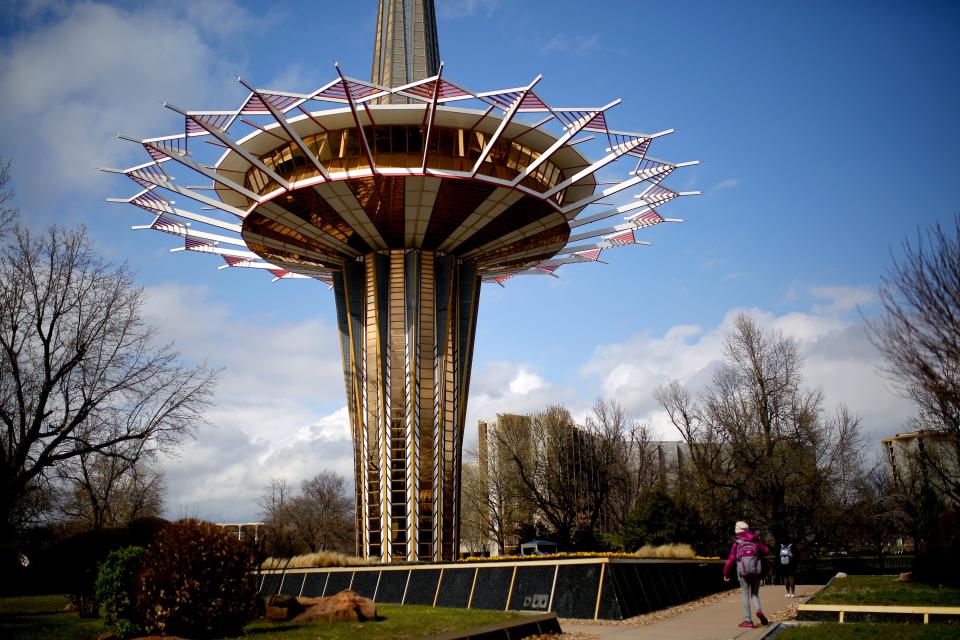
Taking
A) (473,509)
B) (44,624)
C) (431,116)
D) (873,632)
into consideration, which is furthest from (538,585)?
(473,509)

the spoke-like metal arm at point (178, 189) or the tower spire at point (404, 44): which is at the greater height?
the tower spire at point (404, 44)

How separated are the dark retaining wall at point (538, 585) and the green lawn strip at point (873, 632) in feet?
16.3

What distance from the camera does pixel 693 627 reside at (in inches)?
533

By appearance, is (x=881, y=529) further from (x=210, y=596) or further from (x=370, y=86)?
(x=210, y=596)

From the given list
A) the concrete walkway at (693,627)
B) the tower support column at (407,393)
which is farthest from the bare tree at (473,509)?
the concrete walkway at (693,627)

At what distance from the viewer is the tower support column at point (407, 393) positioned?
29156 millimetres

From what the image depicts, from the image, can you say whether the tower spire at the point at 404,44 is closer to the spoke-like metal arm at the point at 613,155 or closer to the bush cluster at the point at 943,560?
the spoke-like metal arm at the point at 613,155

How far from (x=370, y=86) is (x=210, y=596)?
14.9m

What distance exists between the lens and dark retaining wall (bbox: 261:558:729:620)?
49.9ft

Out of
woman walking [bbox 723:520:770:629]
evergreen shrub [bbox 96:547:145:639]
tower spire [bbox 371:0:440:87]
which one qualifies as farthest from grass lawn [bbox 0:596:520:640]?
tower spire [bbox 371:0:440:87]

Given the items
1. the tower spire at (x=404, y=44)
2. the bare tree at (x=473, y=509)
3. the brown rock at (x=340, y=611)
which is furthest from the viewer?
the bare tree at (x=473, y=509)

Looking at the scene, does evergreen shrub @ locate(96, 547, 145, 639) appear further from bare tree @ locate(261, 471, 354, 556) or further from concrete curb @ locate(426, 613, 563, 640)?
bare tree @ locate(261, 471, 354, 556)

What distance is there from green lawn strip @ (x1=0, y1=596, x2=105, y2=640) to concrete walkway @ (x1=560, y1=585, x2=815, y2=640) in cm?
774

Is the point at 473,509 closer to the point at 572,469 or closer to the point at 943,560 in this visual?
the point at 572,469
